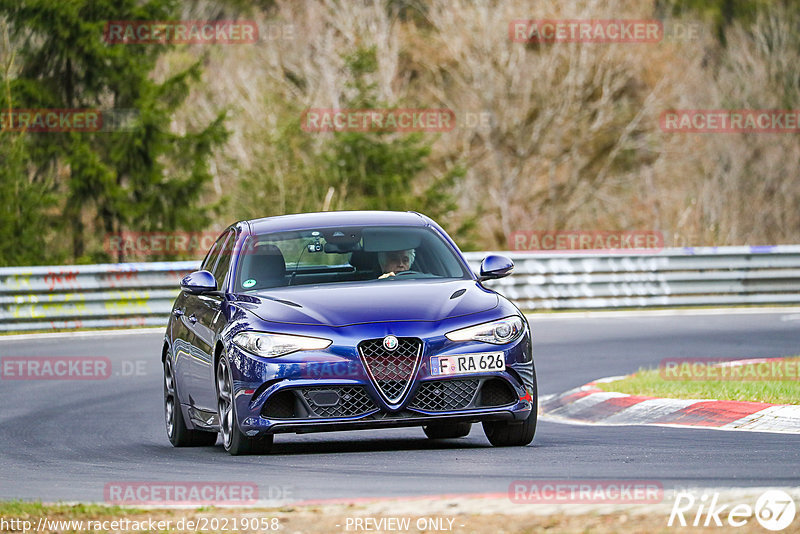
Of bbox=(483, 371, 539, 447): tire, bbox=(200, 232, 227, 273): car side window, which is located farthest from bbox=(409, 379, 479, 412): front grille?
bbox=(200, 232, 227, 273): car side window

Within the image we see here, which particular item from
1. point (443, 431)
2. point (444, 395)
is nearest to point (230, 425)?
point (444, 395)

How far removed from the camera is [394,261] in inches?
420

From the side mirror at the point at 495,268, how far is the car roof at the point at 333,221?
2.22ft

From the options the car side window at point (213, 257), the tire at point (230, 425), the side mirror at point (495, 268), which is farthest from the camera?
the car side window at point (213, 257)

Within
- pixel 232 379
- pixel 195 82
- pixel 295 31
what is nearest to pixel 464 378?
pixel 232 379

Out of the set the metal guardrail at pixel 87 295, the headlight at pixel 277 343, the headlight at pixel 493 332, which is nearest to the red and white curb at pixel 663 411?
the headlight at pixel 493 332

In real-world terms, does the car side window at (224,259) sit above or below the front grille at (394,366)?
above

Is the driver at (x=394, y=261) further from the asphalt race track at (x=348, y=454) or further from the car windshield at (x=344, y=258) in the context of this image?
the asphalt race track at (x=348, y=454)

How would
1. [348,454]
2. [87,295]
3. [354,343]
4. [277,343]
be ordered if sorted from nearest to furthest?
1. [354,343]
2. [277,343]
3. [348,454]
4. [87,295]

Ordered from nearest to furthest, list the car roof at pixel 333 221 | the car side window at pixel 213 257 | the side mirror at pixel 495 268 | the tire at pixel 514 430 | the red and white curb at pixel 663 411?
1. the tire at pixel 514 430
2. the side mirror at pixel 495 268
3. the red and white curb at pixel 663 411
4. the car roof at pixel 333 221
5. the car side window at pixel 213 257

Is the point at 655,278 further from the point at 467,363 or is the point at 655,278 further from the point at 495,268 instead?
the point at 467,363

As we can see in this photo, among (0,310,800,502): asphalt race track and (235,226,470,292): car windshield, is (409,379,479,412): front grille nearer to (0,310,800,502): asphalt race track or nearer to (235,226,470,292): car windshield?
(0,310,800,502): asphalt race track

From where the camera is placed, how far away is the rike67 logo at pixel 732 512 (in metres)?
6.23

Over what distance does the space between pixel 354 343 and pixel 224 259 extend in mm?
2285
